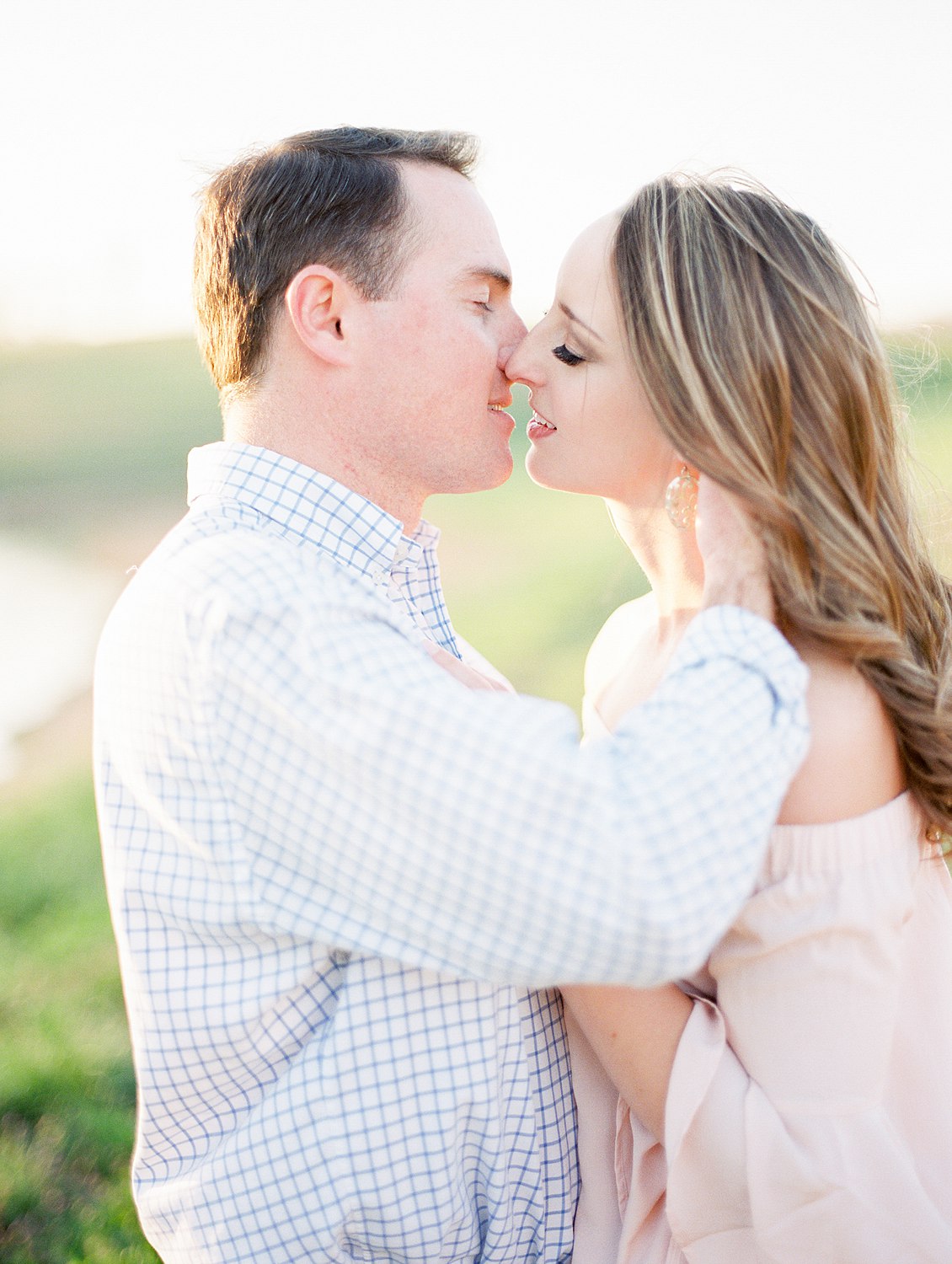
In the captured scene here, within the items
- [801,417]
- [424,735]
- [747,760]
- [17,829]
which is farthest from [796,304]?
[17,829]

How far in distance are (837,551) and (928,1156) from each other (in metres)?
1.08

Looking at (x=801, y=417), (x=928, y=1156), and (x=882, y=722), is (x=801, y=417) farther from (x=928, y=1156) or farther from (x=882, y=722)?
(x=928, y=1156)

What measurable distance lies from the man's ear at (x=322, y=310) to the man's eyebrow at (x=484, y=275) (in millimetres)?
271

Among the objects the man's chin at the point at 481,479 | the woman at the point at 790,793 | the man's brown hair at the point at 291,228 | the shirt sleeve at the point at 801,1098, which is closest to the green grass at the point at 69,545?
the woman at the point at 790,793

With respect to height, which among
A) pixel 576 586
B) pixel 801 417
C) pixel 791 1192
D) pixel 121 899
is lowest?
pixel 576 586

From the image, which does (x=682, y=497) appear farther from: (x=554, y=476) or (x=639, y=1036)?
(x=639, y=1036)

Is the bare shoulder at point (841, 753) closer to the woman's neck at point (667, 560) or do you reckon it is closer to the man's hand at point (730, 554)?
the man's hand at point (730, 554)

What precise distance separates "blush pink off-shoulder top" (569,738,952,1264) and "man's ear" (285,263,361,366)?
51.7 inches

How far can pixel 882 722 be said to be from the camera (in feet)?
6.47

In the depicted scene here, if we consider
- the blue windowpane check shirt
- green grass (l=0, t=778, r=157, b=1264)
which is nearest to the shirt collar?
the blue windowpane check shirt

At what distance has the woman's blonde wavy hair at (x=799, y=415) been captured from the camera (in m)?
1.97

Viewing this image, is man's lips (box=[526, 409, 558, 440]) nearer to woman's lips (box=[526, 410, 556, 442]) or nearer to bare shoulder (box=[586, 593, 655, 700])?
woman's lips (box=[526, 410, 556, 442])

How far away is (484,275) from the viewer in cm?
254

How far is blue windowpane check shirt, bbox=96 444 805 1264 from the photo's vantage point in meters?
1.44
